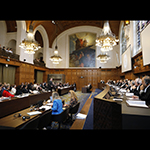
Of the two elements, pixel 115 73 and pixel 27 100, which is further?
pixel 115 73

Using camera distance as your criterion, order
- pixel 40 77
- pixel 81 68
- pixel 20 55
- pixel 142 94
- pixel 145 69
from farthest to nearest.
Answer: pixel 81 68 < pixel 40 77 < pixel 20 55 < pixel 145 69 < pixel 142 94

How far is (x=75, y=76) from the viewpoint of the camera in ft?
62.0

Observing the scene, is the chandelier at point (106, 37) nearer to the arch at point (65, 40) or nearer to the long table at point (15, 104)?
the long table at point (15, 104)

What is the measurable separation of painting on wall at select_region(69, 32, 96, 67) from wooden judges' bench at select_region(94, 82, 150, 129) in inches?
662

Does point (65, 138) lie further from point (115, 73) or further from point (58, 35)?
point (58, 35)

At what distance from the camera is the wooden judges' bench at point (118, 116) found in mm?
1411

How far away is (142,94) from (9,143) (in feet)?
11.0

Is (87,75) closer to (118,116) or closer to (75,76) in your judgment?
(75,76)

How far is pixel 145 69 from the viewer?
7223 mm

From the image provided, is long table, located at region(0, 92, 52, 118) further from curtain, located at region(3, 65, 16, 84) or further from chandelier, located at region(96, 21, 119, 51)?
curtain, located at region(3, 65, 16, 84)

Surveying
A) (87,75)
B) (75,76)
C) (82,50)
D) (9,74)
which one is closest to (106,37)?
(9,74)

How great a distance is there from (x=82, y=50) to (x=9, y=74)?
38.8 ft

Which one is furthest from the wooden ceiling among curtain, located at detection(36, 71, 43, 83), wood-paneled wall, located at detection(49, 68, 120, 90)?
wood-paneled wall, located at detection(49, 68, 120, 90)
